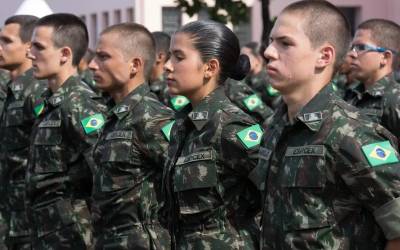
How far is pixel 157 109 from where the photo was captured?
580cm

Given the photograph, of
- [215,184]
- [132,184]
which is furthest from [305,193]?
[132,184]

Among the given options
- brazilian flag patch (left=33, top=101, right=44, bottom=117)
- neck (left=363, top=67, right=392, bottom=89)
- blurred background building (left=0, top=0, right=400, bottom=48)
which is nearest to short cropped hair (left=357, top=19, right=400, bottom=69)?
neck (left=363, top=67, right=392, bottom=89)

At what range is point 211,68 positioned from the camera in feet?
17.3

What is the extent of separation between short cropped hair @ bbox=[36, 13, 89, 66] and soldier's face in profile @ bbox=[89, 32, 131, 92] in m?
1.02

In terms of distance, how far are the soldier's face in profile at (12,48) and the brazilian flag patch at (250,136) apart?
431 centimetres

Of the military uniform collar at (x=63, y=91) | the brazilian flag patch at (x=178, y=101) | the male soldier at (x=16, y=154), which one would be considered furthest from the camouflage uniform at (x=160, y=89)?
the military uniform collar at (x=63, y=91)

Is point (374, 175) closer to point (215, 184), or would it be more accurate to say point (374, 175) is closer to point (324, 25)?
point (324, 25)

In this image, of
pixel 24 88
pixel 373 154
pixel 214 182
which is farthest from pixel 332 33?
pixel 24 88

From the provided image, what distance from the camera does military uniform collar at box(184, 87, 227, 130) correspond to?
5.02m

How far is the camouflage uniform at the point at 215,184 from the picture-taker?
4.89 meters

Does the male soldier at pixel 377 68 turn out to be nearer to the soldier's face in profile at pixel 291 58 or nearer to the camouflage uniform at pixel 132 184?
the camouflage uniform at pixel 132 184

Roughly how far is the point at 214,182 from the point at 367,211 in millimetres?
1046

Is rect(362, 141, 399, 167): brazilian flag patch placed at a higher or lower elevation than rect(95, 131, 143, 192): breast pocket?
higher

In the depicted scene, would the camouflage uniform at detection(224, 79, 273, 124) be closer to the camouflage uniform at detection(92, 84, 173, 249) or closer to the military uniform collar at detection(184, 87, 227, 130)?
the camouflage uniform at detection(92, 84, 173, 249)
